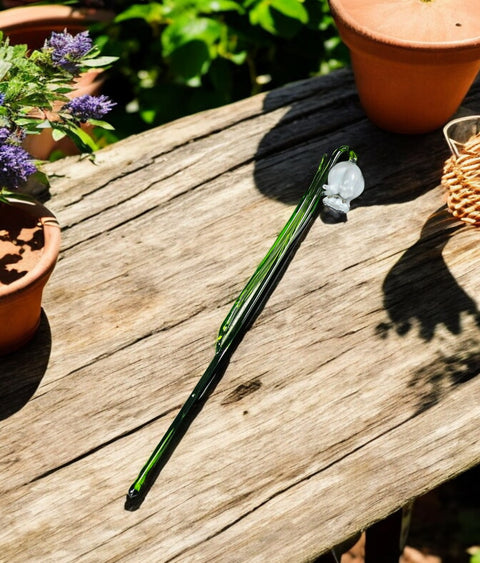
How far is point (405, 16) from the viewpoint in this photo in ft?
6.28

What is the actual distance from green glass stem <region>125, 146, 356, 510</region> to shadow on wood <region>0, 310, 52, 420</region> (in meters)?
0.32

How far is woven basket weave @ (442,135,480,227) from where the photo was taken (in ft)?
5.41

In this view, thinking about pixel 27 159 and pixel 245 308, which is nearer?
pixel 27 159

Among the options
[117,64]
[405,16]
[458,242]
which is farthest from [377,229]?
[117,64]

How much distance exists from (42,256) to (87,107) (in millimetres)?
320

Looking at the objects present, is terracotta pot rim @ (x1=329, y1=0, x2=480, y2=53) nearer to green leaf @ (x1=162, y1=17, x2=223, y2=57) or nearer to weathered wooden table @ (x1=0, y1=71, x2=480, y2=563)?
weathered wooden table @ (x1=0, y1=71, x2=480, y2=563)

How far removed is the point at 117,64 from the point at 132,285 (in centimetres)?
164

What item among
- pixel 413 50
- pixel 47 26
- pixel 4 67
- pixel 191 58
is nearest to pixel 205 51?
pixel 191 58

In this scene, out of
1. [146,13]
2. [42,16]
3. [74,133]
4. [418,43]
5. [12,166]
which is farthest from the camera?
[146,13]

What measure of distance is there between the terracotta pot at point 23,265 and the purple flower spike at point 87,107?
21cm

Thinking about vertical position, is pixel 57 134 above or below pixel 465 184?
above

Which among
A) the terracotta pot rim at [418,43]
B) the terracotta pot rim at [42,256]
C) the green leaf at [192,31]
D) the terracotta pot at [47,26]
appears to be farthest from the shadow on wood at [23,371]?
the green leaf at [192,31]

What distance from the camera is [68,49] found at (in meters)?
1.59

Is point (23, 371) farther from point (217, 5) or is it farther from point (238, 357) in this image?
point (217, 5)
